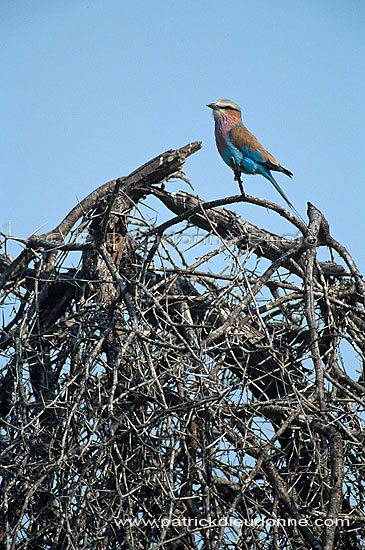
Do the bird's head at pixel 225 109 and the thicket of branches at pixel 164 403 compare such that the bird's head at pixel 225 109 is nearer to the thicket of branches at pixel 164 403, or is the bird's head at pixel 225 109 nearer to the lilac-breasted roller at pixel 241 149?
the lilac-breasted roller at pixel 241 149

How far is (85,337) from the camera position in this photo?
3688 mm

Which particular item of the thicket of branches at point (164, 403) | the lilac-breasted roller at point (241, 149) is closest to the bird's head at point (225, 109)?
the lilac-breasted roller at point (241, 149)

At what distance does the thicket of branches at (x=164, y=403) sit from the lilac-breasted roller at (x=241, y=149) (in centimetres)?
80

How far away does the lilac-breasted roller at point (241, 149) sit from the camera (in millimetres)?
5324

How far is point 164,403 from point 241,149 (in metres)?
2.99

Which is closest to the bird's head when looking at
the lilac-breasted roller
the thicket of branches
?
the lilac-breasted roller

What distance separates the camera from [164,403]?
305 cm

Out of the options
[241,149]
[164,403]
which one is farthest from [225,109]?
[164,403]

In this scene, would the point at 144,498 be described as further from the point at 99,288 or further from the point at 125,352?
the point at 99,288

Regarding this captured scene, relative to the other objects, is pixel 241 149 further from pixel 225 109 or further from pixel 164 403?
pixel 164 403

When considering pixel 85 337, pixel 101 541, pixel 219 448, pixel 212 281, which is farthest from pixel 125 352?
pixel 212 281

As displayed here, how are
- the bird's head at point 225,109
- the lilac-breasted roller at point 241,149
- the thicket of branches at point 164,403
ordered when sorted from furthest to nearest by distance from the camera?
the bird's head at point 225,109 → the lilac-breasted roller at point 241,149 → the thicket of branches at point 164,403

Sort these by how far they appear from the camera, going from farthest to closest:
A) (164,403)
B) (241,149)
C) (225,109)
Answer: (225,109), (241,149), (164,403)

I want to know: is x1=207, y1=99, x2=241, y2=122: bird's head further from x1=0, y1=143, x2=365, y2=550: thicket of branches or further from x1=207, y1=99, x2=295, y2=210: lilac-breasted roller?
x1=0, y1=143, x2=365, y2=550: thicket of branches
